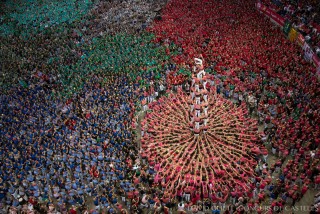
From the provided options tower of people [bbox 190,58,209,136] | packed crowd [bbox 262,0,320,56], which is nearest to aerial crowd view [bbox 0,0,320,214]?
tower of people [bbox 190,58,209,136]

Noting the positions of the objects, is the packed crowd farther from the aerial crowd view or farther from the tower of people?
the tower of people

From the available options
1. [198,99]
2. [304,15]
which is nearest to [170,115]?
[198,99]

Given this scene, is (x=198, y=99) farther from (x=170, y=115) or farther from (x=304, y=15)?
(x=304, y=15)

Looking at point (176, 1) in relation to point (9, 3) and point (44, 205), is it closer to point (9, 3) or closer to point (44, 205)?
point (9, 3)

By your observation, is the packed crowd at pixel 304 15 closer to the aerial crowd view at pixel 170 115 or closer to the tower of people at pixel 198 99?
the aerial crowd view at pixel 170 115

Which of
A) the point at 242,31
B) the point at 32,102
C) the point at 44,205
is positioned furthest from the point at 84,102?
the point at 242,31

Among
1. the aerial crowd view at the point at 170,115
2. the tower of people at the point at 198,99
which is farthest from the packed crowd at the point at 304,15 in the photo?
the tower of people at the point at 198,99
